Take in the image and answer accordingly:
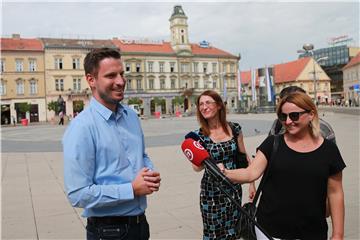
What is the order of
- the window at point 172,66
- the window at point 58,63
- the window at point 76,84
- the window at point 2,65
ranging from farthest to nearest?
the window at point 172,66 < the window at point 76,84 < the window at point 58,63 < the window at point 2,65

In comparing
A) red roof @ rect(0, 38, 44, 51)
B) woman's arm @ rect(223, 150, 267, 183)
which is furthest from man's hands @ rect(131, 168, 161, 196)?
red roof @ rect(0, 38, 44, 51)

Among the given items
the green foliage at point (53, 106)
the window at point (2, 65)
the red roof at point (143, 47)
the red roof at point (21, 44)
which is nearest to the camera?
the green foliage at point (53, 106)

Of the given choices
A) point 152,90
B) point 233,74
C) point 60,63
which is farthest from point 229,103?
point 60,63

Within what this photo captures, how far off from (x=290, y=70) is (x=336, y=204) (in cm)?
8225

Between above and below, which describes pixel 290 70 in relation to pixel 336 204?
above

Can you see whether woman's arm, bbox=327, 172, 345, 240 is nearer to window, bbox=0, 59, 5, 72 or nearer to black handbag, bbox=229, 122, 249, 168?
black handbag, bbox=229, 122, 249, 168

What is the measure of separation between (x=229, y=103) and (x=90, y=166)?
71686 millimetres

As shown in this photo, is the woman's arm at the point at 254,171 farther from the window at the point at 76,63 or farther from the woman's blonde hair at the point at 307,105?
the window at the point at 76,63

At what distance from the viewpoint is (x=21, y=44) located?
56.9 metres

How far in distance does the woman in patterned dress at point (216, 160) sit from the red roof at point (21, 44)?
57.8m

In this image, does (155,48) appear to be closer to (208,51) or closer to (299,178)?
(208,51)

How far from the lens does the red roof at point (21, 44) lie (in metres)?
55.9

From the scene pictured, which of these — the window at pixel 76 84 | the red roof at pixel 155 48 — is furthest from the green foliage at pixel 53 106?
the red roof at pixel 155 48

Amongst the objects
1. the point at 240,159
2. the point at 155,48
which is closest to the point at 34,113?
the point at 155,48
